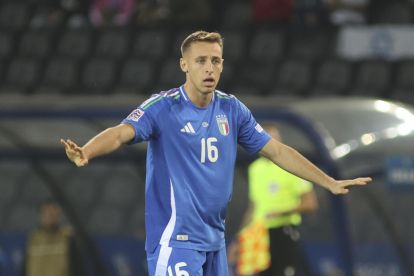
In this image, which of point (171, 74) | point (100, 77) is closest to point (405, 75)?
point (171, 74)

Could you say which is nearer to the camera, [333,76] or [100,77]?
[333,76]

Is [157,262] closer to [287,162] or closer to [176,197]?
[176,197]

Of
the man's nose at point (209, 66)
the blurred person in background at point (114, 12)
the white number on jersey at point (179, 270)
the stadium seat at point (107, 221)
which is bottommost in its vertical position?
the white number on jersey at point (179, 270)

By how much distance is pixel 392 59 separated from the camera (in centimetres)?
1241

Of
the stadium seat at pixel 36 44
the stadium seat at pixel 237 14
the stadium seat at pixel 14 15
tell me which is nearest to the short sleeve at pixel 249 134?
the stadium seat at pixel 237 14

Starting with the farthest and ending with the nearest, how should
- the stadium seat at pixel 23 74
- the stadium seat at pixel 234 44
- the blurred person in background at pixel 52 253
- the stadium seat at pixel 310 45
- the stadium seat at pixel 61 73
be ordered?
the stadium seat at pixel 23 74 < the stadium seat at pixel 61 73 < the stadium seat at pixel 234 44 < the stadium seat at pixel 310 45 < the blurred person in background at pixel 52 253

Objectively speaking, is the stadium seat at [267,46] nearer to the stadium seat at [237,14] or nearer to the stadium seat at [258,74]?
the stadium seat at [258,74]

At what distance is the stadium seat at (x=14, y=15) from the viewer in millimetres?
15000

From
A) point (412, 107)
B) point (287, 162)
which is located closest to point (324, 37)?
point (412, 107)

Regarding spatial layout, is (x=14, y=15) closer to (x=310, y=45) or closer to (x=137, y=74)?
(x=137, y=74)

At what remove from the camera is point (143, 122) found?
18.7ft

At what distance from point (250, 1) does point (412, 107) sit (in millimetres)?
2478

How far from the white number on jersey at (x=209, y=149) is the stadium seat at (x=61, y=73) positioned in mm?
8241

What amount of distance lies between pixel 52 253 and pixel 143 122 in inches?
255
